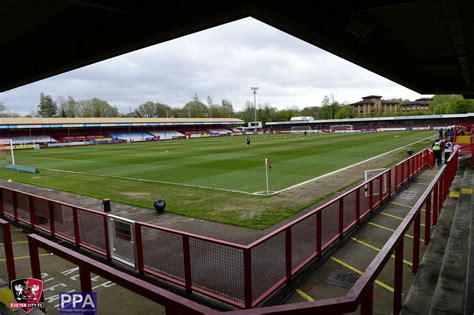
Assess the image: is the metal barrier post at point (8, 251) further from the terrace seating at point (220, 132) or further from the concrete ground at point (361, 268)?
the terrace seating at point (220, 132)

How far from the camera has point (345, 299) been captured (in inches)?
82.6

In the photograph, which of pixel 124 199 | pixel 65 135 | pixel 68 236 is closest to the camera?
pixel 68 236

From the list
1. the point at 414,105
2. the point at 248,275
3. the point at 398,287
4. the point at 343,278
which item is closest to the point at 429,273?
the point at 398,287

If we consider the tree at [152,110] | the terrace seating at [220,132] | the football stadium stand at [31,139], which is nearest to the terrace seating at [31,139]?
the football stadium stand at [31,139]

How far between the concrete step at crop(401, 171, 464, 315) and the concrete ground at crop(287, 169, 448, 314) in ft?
1.92

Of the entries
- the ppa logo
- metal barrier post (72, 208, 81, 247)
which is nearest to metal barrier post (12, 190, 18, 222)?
metal barrier post (72, 208, 81, 247)

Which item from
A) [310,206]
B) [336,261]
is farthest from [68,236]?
[310,206]

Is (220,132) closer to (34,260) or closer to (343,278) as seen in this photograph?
(343,278)

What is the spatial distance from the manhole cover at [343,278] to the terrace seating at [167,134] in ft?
267

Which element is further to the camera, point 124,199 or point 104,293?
point 124,199

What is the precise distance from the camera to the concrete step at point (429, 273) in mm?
4191

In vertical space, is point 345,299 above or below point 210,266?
above

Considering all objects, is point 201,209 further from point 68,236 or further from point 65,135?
point 65,135

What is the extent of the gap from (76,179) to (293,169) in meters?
14.6
